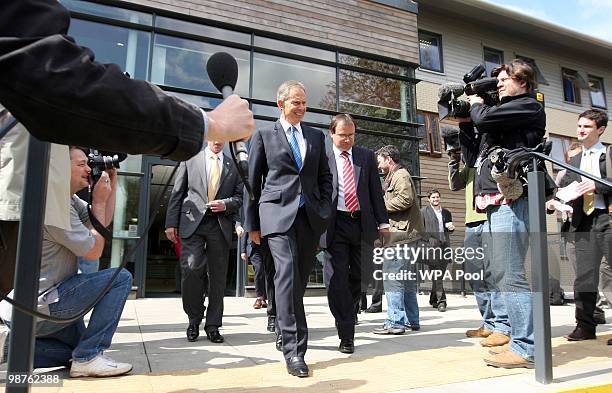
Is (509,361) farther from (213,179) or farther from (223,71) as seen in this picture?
(213,179)

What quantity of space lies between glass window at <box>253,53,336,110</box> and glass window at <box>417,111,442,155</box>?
331cm

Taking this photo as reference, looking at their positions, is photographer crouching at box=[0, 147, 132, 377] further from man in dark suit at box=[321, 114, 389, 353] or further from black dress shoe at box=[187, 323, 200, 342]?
man in dark suit at box=[321, 114, 389, 353]

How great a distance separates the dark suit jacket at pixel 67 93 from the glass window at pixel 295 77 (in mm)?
9160

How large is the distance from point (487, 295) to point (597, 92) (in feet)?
59.2

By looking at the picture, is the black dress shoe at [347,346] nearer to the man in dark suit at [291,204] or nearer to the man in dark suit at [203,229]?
the man in dark suit at [291,204]

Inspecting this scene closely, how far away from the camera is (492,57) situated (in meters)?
15.5

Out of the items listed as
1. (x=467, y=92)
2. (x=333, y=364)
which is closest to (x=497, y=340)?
(x=333, y=364)

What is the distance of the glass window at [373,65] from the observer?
447 inches

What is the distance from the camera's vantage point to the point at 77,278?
9.64ft

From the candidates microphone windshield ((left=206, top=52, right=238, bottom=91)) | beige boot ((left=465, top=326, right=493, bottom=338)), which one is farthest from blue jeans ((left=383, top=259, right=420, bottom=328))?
microphone windshield ((left=206, top=52, right=238, bottom=91))

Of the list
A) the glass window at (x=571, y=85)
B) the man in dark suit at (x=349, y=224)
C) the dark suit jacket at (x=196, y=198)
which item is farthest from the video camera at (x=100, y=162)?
the glass window at (x=571, y=85)

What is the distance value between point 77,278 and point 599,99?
833 inches

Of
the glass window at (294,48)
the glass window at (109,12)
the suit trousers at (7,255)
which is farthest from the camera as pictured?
the glass window at (294,48)

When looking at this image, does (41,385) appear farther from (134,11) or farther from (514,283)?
(134,11)
